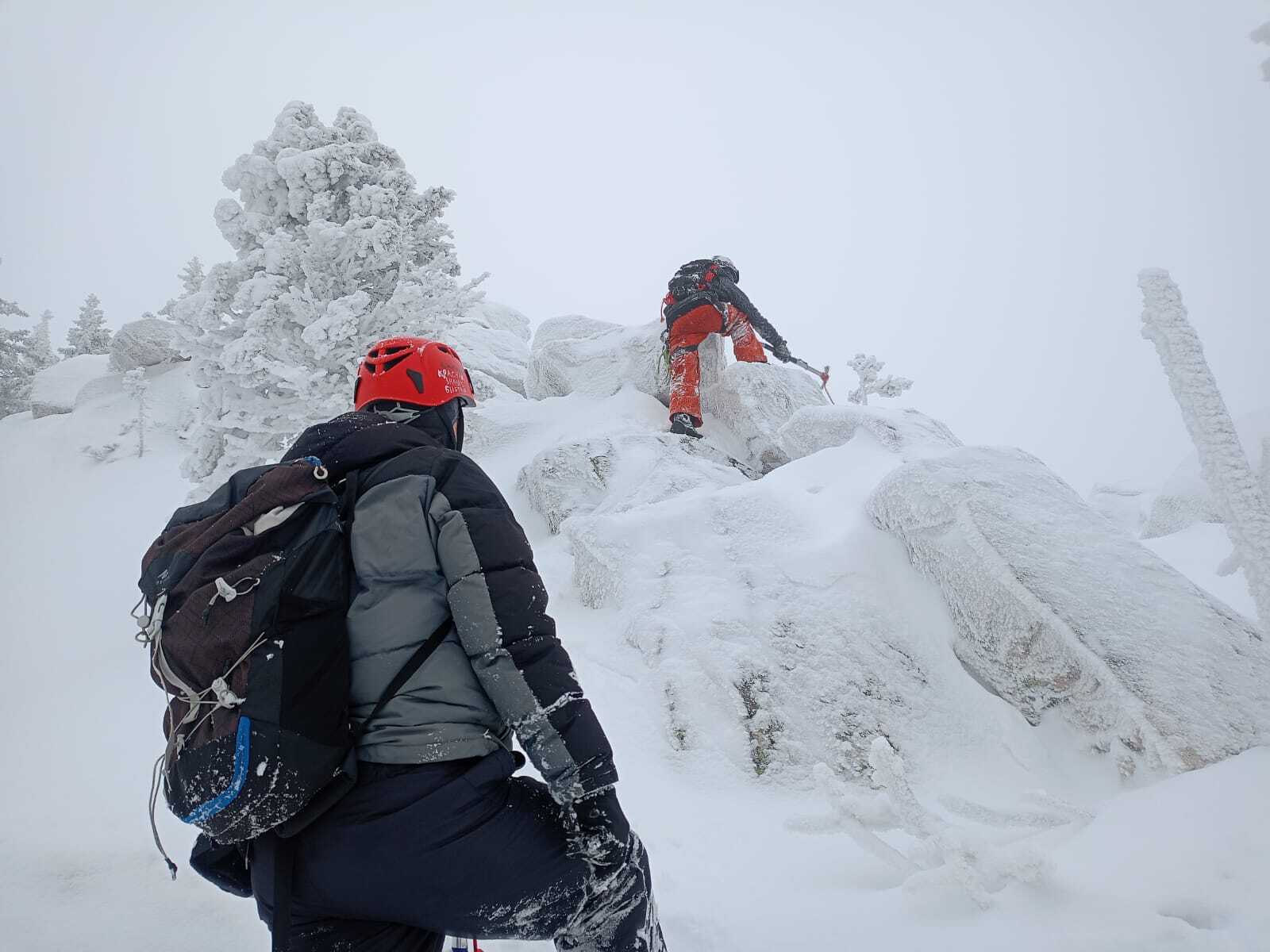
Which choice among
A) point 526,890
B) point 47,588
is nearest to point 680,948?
point 526,890

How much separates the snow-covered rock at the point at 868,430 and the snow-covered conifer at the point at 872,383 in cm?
298

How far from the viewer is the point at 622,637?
593 cm

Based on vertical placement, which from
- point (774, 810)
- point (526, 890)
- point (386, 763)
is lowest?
point (774, 810)

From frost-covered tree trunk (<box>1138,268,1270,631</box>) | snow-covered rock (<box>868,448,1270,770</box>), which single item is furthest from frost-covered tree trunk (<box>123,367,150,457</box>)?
frost-covered tree trunk (<box>1138,268,1270,631</box>)

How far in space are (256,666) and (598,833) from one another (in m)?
1.24

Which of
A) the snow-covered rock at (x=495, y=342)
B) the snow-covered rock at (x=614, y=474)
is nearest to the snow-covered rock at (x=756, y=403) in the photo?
the snow-covered rock at (x=614, y=474)

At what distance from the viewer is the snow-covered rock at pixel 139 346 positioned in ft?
74.2

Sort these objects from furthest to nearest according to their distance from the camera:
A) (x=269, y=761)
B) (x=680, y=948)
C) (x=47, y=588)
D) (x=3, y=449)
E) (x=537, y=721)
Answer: (x=3, y=449)
(x=47, y=588)
(x=680, y=948)
(x=537, y=721)
(x=269, y=761)

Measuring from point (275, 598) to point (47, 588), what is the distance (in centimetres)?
1055

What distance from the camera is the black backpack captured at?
1832 mm

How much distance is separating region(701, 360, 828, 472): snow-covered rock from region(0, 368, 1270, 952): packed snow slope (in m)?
2.33

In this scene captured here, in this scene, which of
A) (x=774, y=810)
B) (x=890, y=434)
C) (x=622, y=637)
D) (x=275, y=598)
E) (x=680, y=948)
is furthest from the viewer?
(x=890, y=434)

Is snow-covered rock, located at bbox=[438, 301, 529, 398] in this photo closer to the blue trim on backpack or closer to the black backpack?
the black backpack

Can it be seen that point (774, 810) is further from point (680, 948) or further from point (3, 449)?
point (3, 449)
